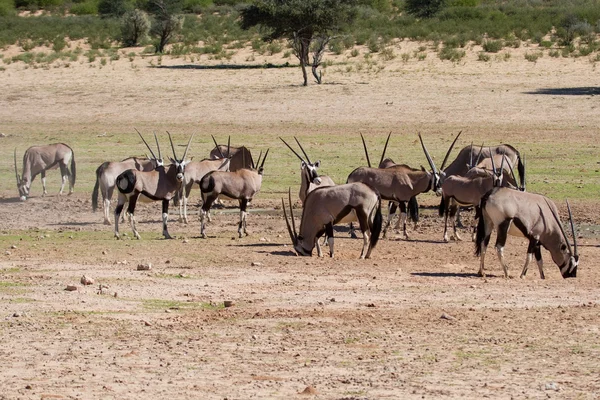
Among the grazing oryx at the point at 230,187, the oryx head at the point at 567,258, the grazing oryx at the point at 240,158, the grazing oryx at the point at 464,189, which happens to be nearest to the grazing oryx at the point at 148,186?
the grazing oryx at the point at 230,187

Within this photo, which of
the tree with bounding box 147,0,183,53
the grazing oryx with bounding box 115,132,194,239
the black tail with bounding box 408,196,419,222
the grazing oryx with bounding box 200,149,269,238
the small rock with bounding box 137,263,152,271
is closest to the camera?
the small rock with bounding box 137,263,152,271

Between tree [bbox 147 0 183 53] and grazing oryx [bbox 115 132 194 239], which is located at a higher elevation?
tree [bbox 147 0 183 53]

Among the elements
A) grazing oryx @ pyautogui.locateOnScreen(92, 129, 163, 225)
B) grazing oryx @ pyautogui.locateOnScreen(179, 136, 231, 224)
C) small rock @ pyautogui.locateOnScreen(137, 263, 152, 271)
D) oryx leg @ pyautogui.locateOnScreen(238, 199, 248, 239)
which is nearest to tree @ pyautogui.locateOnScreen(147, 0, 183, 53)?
grazing oryx @ pyautogui.locateOnScreen(179, 136, 231, 224)

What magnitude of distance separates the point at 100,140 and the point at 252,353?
21.0 meters

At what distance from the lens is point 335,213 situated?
1501 cm

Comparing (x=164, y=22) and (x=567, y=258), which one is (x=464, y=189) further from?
(x=164, y=22)

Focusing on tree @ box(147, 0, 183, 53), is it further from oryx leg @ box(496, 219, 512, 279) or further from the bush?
oryx leg @ box(496, 219, 512, 279)

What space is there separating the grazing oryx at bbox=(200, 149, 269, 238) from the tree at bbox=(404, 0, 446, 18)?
45.9 m

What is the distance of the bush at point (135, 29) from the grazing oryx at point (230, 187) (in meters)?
36.8

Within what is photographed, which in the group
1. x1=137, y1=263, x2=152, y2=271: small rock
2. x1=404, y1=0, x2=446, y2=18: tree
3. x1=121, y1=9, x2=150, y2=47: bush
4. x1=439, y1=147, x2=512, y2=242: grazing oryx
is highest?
x1=404, y1=0, x2=446, y2=18: tree

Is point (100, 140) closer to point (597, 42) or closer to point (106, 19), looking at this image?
point (597, 42)

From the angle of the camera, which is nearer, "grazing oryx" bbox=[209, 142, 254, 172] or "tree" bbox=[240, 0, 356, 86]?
"grazing oryx" bbox=[209, 142, 254, 172]

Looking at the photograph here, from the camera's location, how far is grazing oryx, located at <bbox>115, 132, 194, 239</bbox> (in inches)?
668

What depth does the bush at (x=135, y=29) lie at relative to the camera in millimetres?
53531
